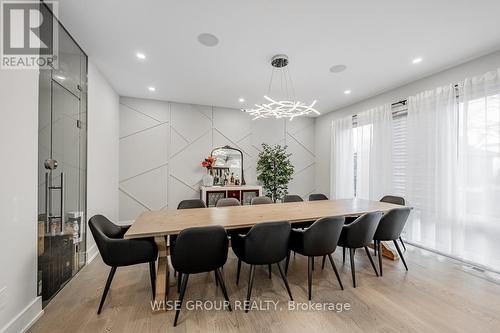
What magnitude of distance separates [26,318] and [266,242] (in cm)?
204

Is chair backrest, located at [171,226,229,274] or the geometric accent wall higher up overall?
the geometric accent wall

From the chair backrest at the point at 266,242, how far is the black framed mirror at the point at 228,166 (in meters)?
3.20

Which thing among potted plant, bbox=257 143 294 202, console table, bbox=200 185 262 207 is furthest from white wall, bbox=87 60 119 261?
potted plant, bbox=257 143 294 202

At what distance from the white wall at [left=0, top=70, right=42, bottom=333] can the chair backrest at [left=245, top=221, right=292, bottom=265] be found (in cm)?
179

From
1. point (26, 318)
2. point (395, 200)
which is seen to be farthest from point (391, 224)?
point (26, 318)

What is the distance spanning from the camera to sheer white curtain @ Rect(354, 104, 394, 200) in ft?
12.7

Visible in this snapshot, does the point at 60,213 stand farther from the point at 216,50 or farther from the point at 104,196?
the point at 216,50

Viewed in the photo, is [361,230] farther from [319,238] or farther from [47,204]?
[47,204]

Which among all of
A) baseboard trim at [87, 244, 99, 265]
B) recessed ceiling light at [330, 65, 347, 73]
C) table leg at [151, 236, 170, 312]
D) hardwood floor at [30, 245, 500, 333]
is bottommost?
hardwood floor at [30, 245, 500, 333]

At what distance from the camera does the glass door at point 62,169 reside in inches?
75.7

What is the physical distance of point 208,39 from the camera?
94.1 inches

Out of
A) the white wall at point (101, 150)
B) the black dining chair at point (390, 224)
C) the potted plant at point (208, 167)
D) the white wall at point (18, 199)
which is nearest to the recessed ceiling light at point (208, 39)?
the white wall at point (18, 199)

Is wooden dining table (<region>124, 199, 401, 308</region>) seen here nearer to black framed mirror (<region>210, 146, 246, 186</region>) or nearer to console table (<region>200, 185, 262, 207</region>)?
console table (<region>200, 185, 262, 207</region>)

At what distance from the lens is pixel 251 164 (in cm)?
536
